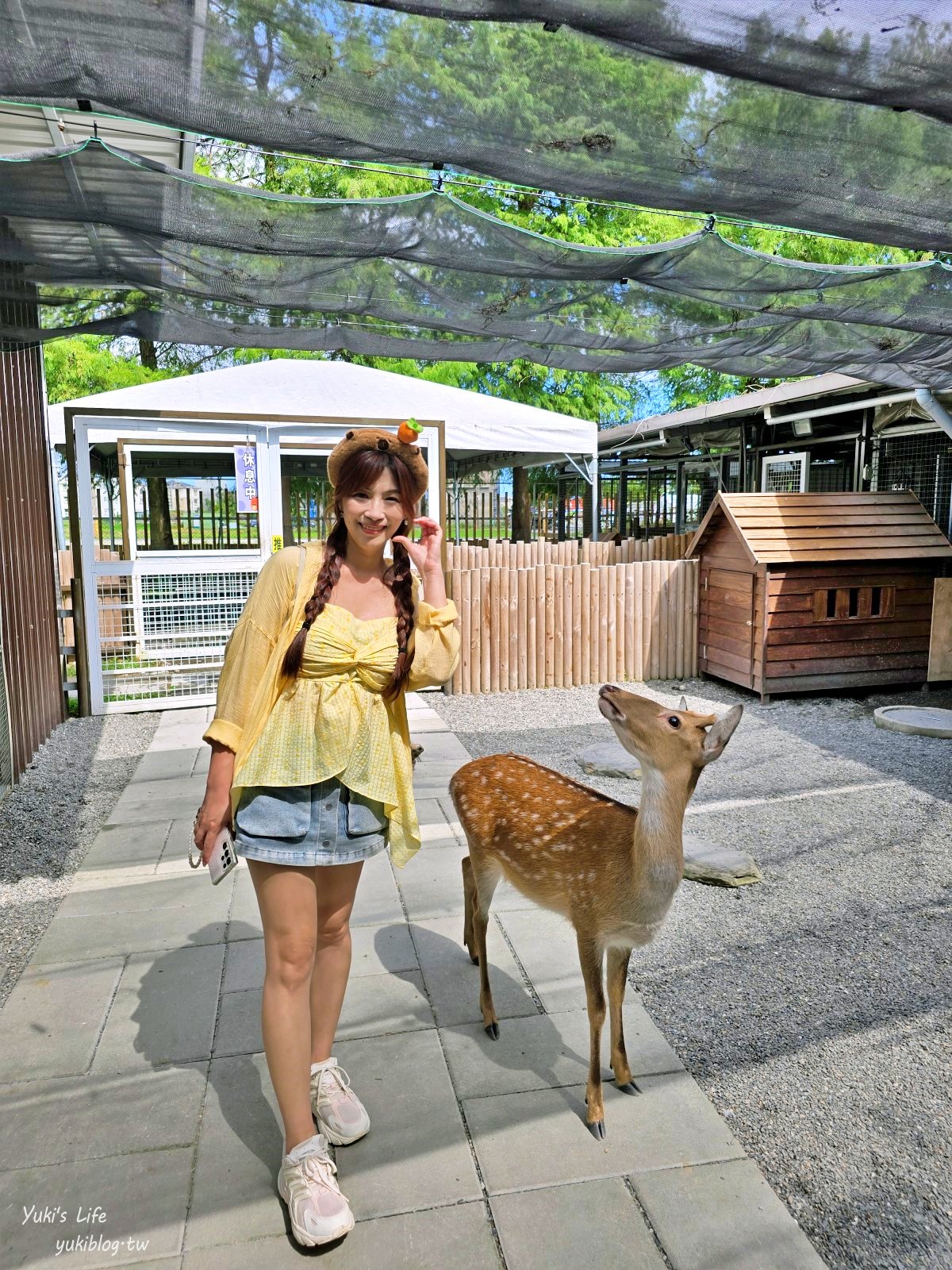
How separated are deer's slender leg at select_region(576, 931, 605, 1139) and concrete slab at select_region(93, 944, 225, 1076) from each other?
49.9 inches

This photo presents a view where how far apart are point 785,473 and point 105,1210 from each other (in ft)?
41.4

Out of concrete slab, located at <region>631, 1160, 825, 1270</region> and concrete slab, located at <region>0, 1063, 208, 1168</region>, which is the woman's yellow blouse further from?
concrete slab, located at <region>631, 1160, 825, 1270</region>

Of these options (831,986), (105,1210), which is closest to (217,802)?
(105,1210)

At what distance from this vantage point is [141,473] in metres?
12.8

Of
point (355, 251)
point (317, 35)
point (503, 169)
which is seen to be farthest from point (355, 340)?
point (317, 35)

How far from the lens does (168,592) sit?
802cm

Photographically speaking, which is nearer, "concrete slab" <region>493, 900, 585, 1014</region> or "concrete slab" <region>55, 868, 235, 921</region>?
"concrete slab" <region>493, 900, 585, 1014</region>

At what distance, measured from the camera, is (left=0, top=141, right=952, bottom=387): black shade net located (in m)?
3.61

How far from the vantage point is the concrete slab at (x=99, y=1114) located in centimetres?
228

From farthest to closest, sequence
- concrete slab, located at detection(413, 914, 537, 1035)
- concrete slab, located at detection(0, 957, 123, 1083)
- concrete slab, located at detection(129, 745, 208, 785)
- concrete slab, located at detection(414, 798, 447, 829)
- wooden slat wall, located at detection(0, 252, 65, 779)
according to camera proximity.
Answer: wooden slat wall, located at detection(0, 252, 65, 779) < concrete slab, located at detection(129, 745, 208, 785) < concrete slab, located at detection(414, 798, 447, 829) < concrete slab, located at detection(413, 914, 537, 1035) < concrete slab, located at detection(0, 957, 123, 1083)

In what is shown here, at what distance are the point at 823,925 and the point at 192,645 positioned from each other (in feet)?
21.1

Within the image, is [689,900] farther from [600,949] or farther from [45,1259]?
[45,1259]

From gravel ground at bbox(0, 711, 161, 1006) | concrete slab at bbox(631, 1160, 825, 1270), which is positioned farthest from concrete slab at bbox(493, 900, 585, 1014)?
gravel ground at bbox(0, 711, 161, 1006)

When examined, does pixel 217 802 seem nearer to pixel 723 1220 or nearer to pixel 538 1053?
pixel 538 1053
